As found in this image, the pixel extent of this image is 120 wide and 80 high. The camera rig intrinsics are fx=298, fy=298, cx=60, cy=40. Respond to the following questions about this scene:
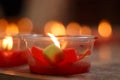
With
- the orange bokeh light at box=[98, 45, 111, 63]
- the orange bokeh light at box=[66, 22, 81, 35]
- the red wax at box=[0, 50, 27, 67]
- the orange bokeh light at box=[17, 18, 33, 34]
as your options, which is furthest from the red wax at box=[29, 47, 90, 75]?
the orange bokeh light at box=[17, 18, 33, 34]

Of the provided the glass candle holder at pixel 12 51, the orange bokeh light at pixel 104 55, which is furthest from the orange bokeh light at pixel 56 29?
the glass candle holder at pixel 12 51

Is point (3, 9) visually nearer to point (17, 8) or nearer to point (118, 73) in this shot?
point (17, 8)

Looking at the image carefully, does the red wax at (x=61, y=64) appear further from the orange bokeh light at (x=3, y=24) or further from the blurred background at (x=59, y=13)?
the blurred background at (x=59, y=13)

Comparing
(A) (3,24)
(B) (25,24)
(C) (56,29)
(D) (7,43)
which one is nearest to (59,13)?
(B) (25,24)

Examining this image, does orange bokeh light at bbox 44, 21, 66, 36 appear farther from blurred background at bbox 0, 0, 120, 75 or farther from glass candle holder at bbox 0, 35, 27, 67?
glass candle holder at bbox 0, 35, 27, 67

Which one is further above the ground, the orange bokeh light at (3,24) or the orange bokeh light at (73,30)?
the orange bokeh light at (3,24)

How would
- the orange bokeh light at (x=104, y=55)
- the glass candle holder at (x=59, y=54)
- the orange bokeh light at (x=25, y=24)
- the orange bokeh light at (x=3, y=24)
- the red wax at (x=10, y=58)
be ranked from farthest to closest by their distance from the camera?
1. the orange bokeh light at (x=25, y=24)
2. the orange bokeh light at (x=3, y=24)
3. the orange bokeh light at (x=104, y=55)
4. the red wax at (x=10, y=58)
5. the glass candle holder at (x=59, y=54)

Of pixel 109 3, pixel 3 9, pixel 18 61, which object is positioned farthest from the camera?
pixel 3 9

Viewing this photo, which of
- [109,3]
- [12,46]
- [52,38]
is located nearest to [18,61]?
[12,46]
